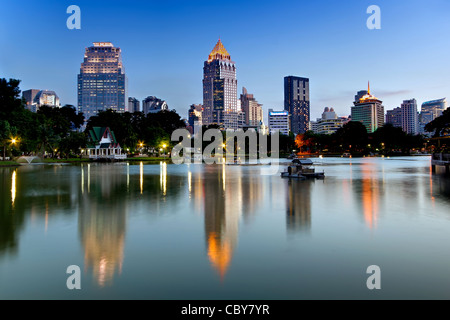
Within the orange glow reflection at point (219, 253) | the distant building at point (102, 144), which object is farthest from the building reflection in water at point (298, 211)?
the distant building at point (102, 144)

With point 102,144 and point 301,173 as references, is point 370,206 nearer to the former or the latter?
point 301,173

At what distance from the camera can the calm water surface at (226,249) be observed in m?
6.11

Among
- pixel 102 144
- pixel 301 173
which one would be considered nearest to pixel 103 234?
pixel 301 173

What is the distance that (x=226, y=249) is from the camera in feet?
27.7

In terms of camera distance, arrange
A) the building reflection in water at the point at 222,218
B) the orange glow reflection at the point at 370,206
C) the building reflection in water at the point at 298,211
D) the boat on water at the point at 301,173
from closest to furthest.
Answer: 1. the building reflection in water at the point at 222,218
2. the building reflection in water at the point at 298,211
3. the orange glow reflection at the point at 370,206
4. the boat on water at the point at 301,173

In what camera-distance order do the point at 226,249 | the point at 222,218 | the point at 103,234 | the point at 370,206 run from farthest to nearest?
the point at 370,206
the point at 222,218
the point at 103,234
the point at 226,249

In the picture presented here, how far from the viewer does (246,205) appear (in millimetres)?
15227

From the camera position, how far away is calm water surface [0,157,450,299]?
20.0 ft

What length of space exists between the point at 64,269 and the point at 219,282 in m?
3.33

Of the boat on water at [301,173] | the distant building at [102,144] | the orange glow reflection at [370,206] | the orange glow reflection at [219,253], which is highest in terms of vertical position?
the distant building at [102,144]

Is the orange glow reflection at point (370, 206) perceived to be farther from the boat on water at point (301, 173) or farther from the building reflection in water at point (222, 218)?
the boat on water at point (301, 173)
